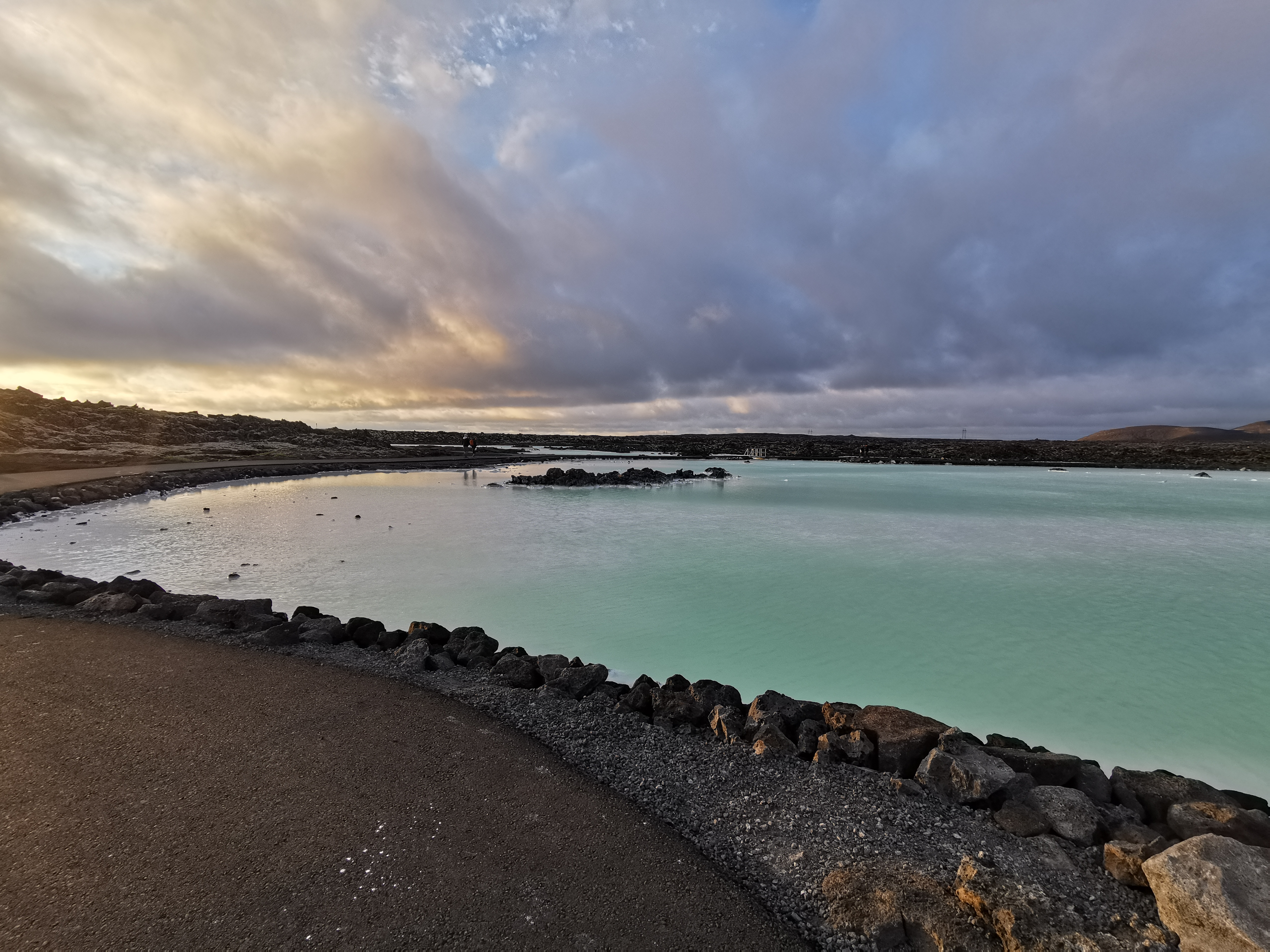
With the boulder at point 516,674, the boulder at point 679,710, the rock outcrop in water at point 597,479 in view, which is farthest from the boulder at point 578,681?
the rock outcrop in water at point 597,479

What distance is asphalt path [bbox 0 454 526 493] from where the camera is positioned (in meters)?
21.8

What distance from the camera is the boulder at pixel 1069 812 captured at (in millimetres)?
3180

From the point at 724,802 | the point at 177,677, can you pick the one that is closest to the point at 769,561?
the point at 724,802

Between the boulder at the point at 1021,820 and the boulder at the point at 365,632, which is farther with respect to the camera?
the boulder at the point at 365,632

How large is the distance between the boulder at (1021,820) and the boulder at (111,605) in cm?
957

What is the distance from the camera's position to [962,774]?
11.8 feet

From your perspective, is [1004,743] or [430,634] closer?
[1004,743]

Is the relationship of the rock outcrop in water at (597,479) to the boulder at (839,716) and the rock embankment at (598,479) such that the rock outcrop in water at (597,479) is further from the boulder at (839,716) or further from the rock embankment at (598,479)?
the boulder at (839,716)

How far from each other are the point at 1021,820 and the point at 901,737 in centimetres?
84

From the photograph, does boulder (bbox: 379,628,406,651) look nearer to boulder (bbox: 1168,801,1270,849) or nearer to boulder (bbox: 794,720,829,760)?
boulder (bbox: 794,720,829,760)

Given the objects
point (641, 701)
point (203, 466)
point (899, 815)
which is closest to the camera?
point (899, 815)

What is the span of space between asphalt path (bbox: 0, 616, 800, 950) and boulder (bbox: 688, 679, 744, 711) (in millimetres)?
1517

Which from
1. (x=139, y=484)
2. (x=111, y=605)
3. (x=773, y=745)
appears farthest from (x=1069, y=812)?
(x=139, y=484)

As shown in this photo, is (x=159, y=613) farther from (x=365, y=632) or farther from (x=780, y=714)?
(x=780, y=714)
